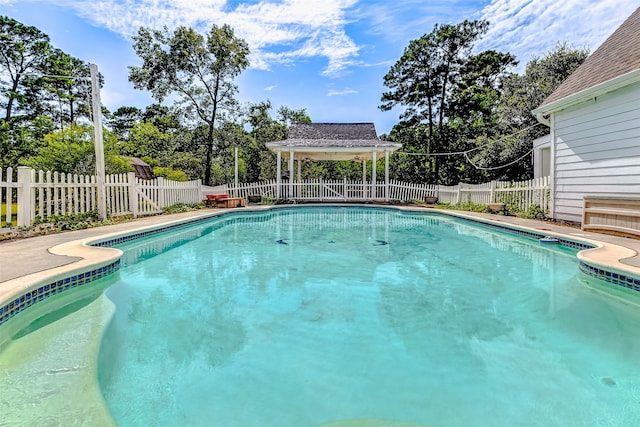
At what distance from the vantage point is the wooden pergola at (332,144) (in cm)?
1505

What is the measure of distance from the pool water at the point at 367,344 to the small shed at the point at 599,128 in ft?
8.55

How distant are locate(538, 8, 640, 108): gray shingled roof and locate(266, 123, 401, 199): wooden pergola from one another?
759 centimetres

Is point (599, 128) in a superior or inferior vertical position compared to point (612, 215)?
superior

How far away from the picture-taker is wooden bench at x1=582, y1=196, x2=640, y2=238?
5.75 meters

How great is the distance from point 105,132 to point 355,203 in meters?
9.62

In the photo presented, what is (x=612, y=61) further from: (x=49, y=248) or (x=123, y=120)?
(x=123, y=120)

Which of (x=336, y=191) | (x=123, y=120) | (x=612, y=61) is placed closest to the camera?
(x=612, y=61)

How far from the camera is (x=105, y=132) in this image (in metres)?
10.2

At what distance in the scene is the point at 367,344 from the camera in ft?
9.09

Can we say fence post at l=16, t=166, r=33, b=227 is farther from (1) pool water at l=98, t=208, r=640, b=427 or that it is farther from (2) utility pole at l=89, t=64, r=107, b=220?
(1) pool water at l=98, t=208, r=640, b=427

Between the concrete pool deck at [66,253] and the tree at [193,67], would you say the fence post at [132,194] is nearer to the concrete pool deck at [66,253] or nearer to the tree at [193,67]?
the concrete pool deck at [66,253]

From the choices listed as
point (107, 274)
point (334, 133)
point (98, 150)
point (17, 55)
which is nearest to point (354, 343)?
point (107, 274)

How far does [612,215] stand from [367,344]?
6049mm

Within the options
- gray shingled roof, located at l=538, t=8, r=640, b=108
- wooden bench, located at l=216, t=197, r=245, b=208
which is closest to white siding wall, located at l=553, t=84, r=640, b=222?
gray shingled roof, located at l=538, t=8, r=640, b=108
